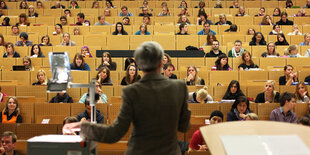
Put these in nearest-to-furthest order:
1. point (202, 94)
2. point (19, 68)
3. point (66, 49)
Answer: point (202, 94) < point (19, 68) < point (66, 49)

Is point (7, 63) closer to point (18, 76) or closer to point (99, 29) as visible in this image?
point (18, 76)

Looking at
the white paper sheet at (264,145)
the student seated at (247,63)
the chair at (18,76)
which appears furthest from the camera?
the student seated at (247,63)

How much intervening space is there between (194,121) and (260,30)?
5.34 meters

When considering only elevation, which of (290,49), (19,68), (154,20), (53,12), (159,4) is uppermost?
(159,4)

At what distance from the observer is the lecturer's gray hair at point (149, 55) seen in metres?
2.08

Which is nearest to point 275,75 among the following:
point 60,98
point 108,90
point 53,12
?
point 108,90

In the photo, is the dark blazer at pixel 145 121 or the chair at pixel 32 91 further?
the chair at pixel 32 91

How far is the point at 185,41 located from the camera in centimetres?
949

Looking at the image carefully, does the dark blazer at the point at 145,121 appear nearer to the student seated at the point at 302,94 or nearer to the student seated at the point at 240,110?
the student seated at the point at 240,110

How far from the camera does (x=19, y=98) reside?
6.59 metres

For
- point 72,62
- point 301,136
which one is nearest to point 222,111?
point 72,62

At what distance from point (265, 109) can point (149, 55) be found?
412 cm

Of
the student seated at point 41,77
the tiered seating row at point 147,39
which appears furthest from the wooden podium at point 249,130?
the tiered seating row at point 147,39

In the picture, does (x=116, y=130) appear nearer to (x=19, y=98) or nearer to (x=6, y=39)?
(x=19, y=98)
